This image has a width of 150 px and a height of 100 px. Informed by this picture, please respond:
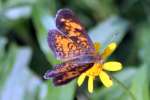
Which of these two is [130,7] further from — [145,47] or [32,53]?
[32,53]

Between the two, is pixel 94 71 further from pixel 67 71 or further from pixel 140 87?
pixel 140 87

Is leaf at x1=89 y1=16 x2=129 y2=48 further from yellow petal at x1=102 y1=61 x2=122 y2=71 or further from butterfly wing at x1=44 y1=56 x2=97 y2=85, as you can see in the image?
butterfly wing at x1=44 y1=56 x2=97 y2=85

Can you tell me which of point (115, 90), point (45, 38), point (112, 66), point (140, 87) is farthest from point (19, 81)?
point (112, 66)

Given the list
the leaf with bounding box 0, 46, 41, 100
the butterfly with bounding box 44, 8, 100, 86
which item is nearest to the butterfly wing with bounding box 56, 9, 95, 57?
the butterfly with bounding box 44, 8, 100, 86

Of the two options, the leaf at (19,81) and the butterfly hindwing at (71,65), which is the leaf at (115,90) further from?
the butterfly hindwing at (71,65)

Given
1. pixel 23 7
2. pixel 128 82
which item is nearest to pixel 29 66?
pixel 23 7

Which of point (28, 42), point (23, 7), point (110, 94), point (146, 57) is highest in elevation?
point (23, 7)

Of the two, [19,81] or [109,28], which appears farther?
[109,28]
